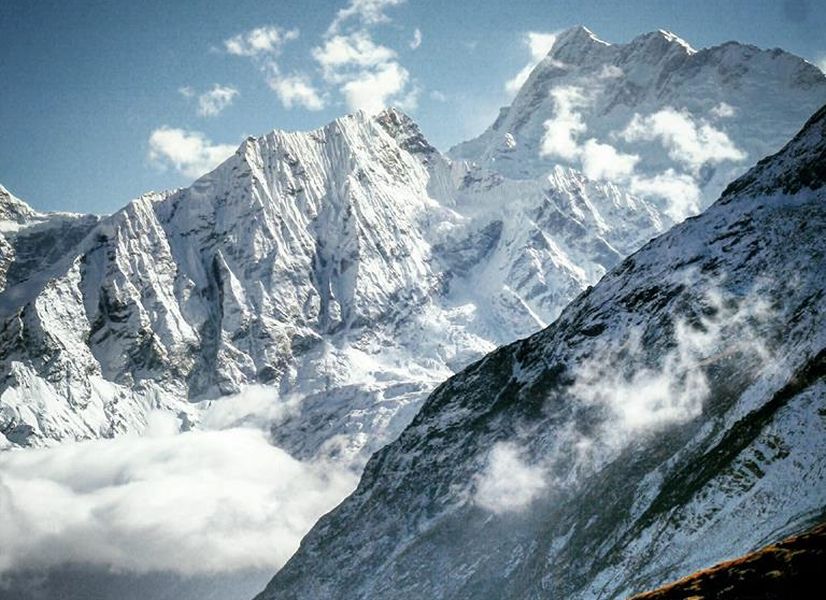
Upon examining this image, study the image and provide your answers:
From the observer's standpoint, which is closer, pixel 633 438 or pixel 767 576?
pixel 767 576

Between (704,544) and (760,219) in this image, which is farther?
(760,219)

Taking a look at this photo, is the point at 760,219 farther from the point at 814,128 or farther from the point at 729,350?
the point at 729,350

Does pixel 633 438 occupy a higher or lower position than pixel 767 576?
higher

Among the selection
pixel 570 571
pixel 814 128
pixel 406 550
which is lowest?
pixel 570 571

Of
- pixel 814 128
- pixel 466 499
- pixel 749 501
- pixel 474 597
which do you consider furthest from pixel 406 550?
pixel 814 128

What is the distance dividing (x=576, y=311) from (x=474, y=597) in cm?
6416

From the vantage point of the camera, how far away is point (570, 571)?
11588cm

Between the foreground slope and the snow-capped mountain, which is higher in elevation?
the snow-capped mountain

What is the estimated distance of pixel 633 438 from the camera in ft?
425

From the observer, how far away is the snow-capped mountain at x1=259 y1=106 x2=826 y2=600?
93125 mm

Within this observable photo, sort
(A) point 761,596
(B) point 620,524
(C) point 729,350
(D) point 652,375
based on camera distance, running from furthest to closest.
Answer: (D) point 652,375 < (C) point 729,350 < (B) point 620,524 < (A) point 761,596

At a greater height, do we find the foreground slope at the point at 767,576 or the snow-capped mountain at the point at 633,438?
the snow-capped mountain at the point at 633,438

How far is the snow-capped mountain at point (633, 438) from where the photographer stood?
93.1 m

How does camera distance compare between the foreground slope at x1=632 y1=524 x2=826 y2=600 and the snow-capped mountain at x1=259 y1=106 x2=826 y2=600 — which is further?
the snow-capped mountain at x1=259 y1=106 x2=826 y2=600
